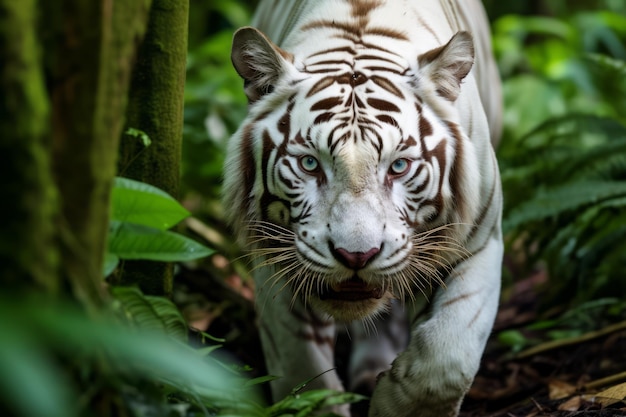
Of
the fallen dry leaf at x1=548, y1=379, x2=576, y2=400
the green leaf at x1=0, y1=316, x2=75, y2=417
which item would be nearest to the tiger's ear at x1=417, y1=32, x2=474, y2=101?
the fallen dry leaf at x1=548, y1=379, x2=576, y2=400

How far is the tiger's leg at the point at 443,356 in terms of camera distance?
2.85 meters

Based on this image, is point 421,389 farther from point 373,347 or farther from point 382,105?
point 373,347

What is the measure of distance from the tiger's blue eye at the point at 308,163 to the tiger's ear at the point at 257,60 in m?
0.37

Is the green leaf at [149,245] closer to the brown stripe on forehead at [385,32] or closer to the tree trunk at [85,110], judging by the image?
the tree trunk at [85,110]

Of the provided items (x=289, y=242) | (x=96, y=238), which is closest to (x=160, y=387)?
(x=96, y=238)

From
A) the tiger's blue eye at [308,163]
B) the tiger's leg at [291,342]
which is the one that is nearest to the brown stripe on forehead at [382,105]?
the tiger's blue eye at [308,163]

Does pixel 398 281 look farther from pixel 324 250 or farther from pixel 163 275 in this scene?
pixel 163 275

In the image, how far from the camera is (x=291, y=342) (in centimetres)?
339

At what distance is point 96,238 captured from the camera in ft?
5.44

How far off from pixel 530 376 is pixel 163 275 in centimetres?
199

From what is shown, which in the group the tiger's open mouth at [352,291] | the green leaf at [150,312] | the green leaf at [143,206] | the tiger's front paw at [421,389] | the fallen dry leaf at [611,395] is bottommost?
the fallen dry leaf at [611,395]

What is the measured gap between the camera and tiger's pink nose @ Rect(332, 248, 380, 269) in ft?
8.40

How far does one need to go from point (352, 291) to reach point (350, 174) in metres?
0.41

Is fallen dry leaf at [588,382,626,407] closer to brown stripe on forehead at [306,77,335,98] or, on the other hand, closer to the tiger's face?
the tiger's face
